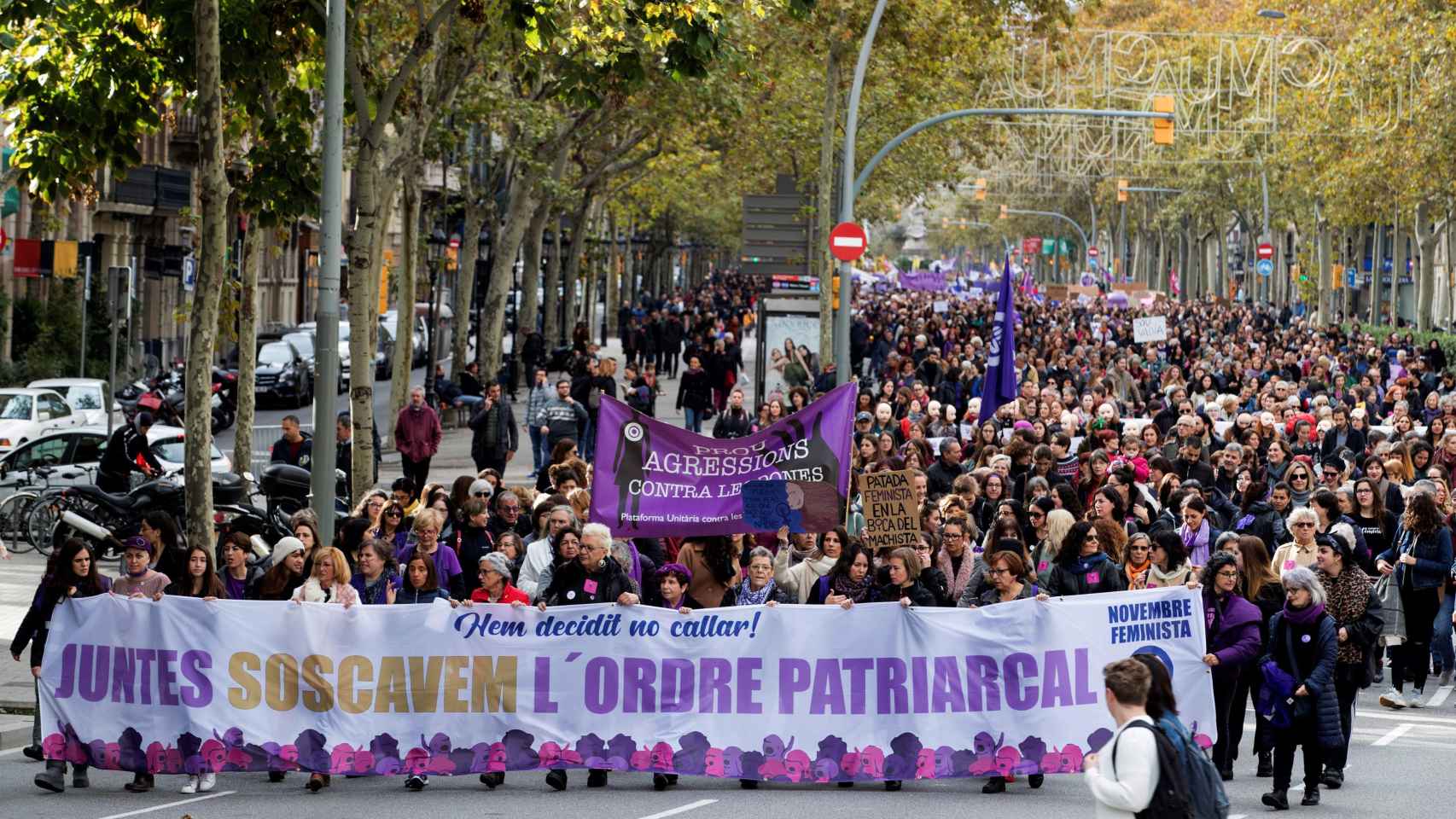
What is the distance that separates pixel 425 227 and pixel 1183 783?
151 feet

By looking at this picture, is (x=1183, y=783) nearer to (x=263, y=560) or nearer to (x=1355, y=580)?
(x=1355, y=580)

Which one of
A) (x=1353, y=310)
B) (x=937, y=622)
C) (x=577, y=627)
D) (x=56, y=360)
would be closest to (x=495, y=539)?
(x=577, y=627)

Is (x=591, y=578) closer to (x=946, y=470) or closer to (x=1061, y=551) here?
(x=1061, y=551)

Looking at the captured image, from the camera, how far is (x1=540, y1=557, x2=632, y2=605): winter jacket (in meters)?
11.9

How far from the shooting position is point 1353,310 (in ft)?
271

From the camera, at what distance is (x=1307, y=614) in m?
11.2

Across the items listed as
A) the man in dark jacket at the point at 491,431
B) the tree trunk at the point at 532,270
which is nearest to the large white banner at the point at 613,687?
the man in dark jacket at the point at 491,431

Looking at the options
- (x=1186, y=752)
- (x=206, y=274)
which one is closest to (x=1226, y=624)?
(x=1186, y=752)

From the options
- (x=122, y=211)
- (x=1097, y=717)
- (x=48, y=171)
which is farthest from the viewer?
(x=122, y=211)

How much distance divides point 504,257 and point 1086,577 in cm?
2738

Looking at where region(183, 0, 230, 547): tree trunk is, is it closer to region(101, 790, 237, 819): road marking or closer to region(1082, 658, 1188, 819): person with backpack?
region(101, 790, 237, 819): road marking

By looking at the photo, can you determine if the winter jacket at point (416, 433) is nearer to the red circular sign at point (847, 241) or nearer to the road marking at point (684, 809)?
the red circular sign at point (847, 241)

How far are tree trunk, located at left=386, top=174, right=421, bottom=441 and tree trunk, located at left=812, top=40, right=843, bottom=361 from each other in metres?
6.40

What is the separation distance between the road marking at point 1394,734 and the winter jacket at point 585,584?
183 inches
